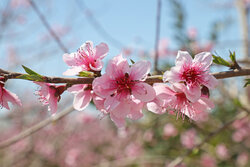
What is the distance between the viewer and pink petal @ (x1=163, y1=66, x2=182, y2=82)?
84cm

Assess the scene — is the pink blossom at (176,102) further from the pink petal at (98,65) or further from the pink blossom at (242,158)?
the pink blossom at (242,158)

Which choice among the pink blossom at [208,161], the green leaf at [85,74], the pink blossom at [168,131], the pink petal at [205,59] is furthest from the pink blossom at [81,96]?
the pink blossom at [208,161]

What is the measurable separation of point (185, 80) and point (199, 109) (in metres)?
0.20

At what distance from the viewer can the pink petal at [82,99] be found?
3.35ft

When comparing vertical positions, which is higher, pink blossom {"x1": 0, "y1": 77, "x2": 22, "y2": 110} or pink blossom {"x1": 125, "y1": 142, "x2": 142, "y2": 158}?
pink blossom {"x1": 0, "y1": 77, "x2": 22, "y2": 110}

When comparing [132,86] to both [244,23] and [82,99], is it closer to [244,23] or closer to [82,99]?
[82,99]

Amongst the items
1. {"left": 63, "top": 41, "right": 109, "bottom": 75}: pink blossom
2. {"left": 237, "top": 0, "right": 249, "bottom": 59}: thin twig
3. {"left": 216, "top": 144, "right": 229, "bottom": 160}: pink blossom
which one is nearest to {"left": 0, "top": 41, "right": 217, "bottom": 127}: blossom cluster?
{"left": 63, "top": 41, "right": 109, "bottom": 75}: pink blossom

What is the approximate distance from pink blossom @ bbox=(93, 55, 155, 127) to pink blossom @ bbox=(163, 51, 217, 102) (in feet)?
0.34

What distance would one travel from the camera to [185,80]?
2.99 ft

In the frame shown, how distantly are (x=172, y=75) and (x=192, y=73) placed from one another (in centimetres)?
14

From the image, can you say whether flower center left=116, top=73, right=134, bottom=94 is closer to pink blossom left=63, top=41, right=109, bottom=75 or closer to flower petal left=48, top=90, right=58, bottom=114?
pink blossom left=63, top=41, right=109, bottom=75

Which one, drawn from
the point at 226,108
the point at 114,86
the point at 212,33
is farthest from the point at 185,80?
the point at 212,33

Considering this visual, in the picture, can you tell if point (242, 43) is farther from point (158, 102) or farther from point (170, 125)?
point (158, 102)

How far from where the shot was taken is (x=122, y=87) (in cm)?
98
